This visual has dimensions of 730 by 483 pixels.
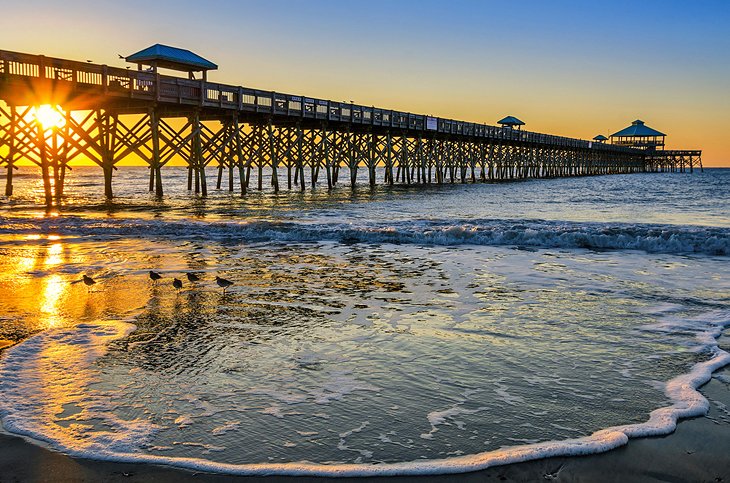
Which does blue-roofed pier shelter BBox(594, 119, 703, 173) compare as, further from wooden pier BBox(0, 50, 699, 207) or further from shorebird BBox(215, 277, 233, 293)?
shorebird BBox(215, 277, 233, 293)

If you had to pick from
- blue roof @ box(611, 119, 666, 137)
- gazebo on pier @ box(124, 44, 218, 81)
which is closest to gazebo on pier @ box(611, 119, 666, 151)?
blue roof @ box(611, 119, 666, 137)

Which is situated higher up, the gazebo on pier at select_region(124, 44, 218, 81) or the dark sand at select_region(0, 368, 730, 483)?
the gazebo on pier at select_region(124, 44, 218, 81)

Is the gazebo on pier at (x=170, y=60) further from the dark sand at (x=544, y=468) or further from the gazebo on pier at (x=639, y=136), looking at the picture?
the gazebo on pier at (x=639, y=136)

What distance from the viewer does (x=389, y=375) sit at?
4496 mm

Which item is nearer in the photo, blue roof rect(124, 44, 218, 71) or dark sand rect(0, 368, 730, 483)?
dark sand rect(0, 368, 730, 483)

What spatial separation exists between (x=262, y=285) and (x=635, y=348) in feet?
15.9

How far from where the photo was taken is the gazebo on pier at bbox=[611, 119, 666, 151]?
107438mm

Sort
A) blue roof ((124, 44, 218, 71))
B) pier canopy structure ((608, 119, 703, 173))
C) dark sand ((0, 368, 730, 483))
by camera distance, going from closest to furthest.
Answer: dark sand ((0, 368, 730, 483)) → blue roof ((124, 44, 218, 71)) → pier canopy structure ((608, 119, 703, 173))

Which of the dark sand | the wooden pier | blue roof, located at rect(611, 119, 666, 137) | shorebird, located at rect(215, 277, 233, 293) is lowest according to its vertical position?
the dark sand

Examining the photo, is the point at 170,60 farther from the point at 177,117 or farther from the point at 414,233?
the point at 414,233

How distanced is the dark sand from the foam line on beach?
2.2 inches

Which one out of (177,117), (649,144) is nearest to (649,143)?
(649,144)

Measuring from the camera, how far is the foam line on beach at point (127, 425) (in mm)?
3088

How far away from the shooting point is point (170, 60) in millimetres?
28766
